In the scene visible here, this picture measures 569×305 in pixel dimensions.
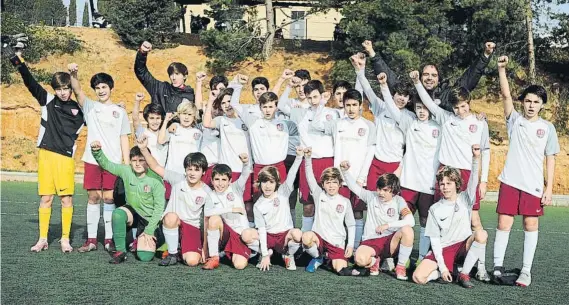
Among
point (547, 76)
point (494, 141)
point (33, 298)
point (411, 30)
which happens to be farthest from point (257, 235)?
point (547, 76)

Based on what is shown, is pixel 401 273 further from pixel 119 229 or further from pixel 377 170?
pixel 119 229

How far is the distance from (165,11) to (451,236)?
81.1 ft

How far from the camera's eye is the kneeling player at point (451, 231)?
261 inches

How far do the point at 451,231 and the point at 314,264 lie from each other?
4.47 feet

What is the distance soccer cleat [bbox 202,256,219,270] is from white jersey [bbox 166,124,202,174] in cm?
128

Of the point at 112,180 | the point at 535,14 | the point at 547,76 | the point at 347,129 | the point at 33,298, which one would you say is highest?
the point at 535,14

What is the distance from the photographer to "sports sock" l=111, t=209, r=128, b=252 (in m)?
7.36

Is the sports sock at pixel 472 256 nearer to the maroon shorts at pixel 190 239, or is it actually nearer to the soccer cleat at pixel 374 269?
the soccer cleat at pixel 374 269

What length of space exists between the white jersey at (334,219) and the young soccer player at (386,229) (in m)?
0.18

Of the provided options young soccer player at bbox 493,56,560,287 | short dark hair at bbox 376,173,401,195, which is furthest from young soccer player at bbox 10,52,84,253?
young soccer player at bbox 493,56,560,287

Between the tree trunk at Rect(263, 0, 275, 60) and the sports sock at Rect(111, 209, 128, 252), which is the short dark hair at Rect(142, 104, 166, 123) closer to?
the sports sock at Rect(111, 209, 128, 252)

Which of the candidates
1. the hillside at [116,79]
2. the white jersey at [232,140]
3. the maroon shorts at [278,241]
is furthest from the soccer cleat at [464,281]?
the hillside at [116,79]

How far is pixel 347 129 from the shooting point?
7.87 m

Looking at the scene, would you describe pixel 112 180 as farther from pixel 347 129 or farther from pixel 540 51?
pixel 540 51
